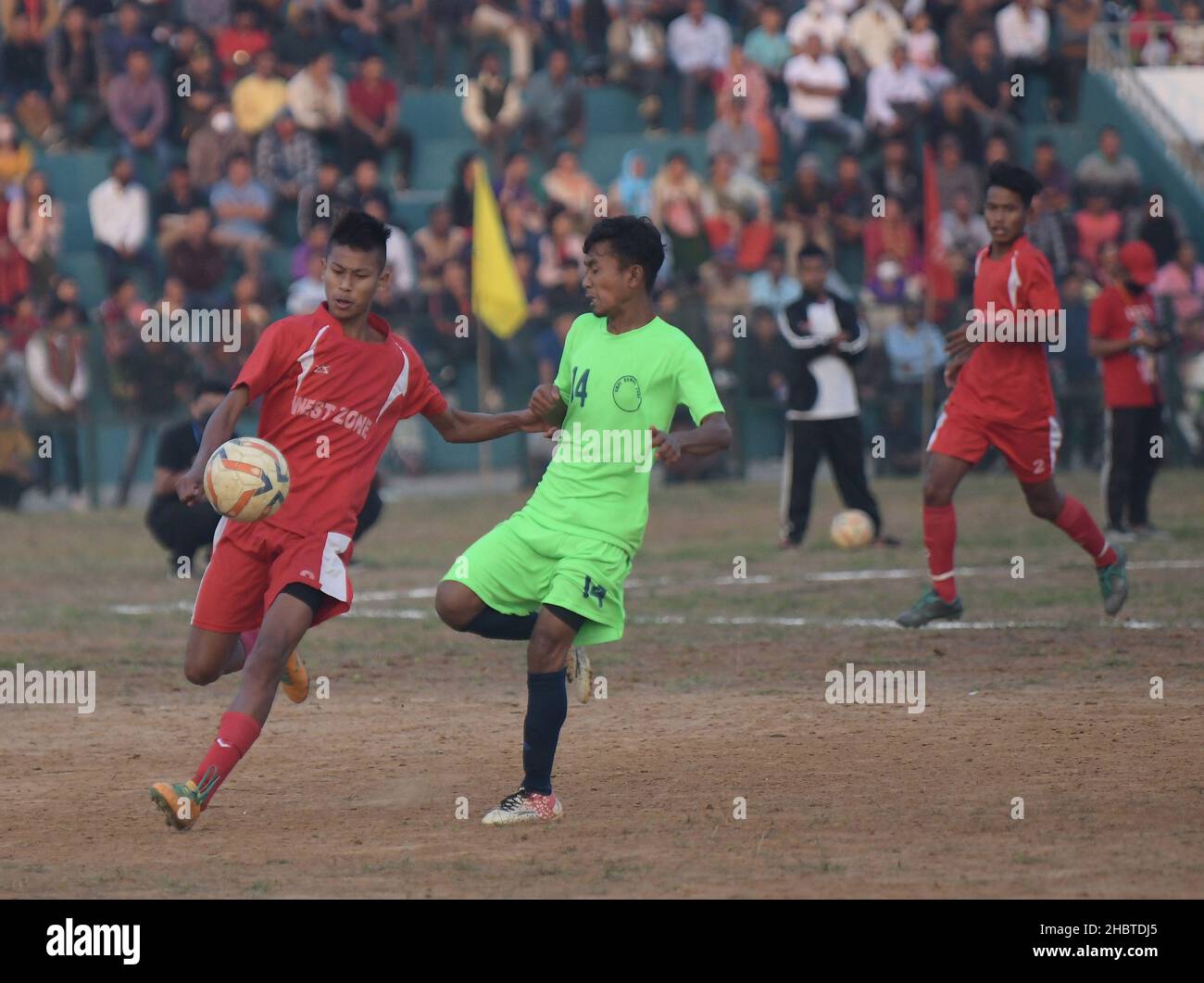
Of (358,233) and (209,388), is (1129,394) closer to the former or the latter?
(209,388)

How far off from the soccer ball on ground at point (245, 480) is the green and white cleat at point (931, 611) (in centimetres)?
526

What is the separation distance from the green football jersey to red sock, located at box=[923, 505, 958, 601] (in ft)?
13.8

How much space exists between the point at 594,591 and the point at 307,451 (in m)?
1.21

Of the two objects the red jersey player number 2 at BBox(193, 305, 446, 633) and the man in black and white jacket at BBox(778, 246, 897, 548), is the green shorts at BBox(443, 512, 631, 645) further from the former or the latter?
the man in black and white jacket at BBox(778, 246, 897, 548)

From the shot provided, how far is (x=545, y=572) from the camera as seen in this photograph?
7656 millimetres

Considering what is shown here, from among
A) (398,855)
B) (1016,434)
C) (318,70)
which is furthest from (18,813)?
(318,70)

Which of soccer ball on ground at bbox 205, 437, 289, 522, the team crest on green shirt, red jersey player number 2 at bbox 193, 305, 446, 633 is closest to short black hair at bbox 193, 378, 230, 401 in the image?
red jersey player number 2 at bbox 193, 305, 446, 633

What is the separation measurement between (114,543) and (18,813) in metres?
10.00

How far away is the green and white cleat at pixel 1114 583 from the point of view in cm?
1202

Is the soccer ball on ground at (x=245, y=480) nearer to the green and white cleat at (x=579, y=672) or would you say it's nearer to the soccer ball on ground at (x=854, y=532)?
the green and white cleat at (x=579, y=672)

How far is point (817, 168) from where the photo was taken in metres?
24.2

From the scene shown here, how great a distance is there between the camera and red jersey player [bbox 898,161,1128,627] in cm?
1140

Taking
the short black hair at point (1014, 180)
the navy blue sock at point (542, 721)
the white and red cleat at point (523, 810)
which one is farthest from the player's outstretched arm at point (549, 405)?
the short black hair at point (1014, 180)

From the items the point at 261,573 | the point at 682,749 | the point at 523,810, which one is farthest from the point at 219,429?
the point at 682,749
